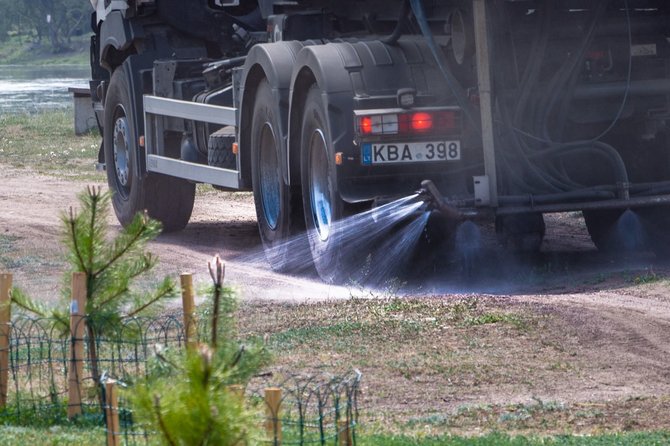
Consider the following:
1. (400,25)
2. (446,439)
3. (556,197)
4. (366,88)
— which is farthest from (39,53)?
(446,439)

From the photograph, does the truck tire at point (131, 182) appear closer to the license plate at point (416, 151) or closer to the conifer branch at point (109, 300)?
the license plate at point (416, 151)

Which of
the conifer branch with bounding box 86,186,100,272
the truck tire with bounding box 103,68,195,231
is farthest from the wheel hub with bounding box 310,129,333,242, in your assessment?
the conifer branch with bounding box 86,186,100,272

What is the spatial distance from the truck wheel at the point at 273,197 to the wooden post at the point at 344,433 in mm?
5920

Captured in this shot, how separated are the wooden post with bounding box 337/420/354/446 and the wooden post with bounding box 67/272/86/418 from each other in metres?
1.50

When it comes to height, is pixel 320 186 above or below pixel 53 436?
above

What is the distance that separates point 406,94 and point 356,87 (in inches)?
15.6

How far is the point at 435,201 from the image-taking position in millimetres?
8812

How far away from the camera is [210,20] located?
44.1ft

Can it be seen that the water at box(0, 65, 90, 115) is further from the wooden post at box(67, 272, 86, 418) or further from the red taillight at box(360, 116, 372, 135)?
the wooden post at box(67, 272, 86, 418)

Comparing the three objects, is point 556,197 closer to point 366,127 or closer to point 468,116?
point 468,116

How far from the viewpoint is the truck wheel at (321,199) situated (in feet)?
31.4

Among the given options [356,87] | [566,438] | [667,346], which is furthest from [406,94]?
[566,438]

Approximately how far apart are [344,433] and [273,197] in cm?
668

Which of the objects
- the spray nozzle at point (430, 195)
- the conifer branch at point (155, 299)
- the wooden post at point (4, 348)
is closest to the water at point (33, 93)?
the spray nozzle at point (430, 195)
